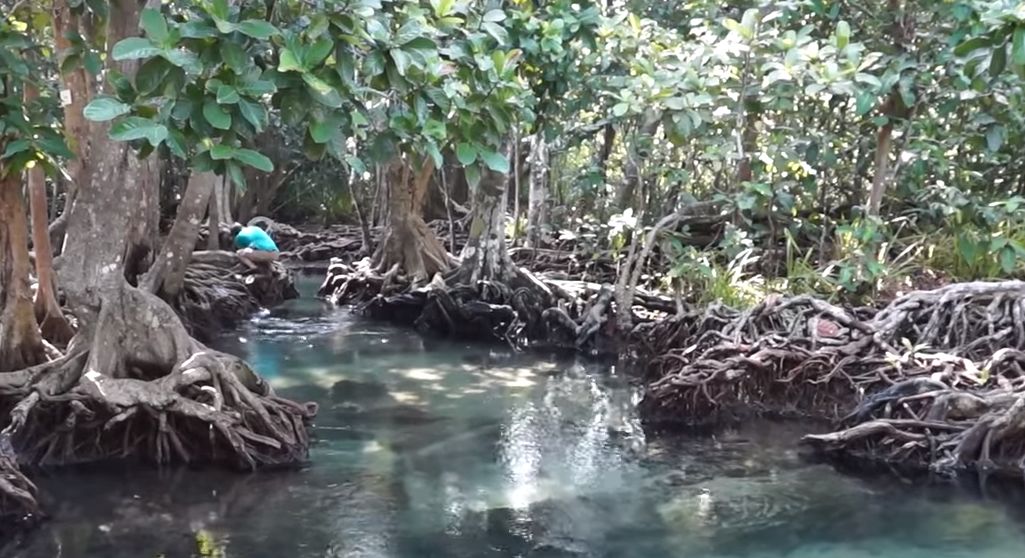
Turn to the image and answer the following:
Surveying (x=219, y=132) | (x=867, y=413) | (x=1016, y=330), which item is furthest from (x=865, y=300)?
(x=219, y=132)

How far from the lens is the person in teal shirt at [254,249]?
41.4ft

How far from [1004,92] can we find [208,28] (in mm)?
6240

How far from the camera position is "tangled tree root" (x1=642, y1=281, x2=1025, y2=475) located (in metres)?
6.51

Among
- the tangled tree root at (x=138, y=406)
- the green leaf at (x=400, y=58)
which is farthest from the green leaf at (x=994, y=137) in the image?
the green leaf at (x=400, y=58)

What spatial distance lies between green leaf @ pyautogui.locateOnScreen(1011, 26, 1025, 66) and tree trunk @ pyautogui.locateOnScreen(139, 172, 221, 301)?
7.11 meters

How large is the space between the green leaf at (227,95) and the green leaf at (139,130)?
197 millimetres

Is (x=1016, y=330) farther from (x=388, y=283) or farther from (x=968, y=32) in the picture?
(x=388, y=283)

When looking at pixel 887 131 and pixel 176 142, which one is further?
pixel 887 131

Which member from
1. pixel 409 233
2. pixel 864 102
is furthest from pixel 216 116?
pixel 409 233

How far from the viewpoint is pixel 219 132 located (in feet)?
12.1

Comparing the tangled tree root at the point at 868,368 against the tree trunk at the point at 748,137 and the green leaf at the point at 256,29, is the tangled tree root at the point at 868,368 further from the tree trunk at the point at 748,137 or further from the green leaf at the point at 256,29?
the green leaf at the point at 256,29

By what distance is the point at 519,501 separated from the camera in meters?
5.84

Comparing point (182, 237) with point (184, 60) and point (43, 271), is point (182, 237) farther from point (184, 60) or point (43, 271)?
point (184, 60)

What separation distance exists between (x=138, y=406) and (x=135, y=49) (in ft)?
10.0
